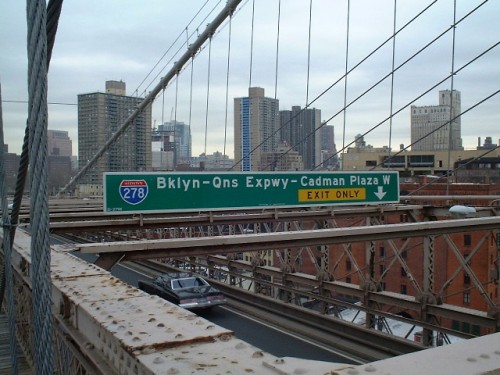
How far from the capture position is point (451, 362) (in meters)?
1.66

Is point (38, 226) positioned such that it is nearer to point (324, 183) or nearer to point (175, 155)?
point (324, 183)

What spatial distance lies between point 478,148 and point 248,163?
8.81m

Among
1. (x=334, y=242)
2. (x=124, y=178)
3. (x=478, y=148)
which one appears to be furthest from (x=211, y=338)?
(x=478, y=148)

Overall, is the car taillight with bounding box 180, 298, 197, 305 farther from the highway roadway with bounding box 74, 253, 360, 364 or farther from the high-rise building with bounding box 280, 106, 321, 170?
the high-rise building with bounding box 280, 106, 321, 170

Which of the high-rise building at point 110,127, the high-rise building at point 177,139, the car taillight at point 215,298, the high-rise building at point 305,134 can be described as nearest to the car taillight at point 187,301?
the car taillight at point 215,298

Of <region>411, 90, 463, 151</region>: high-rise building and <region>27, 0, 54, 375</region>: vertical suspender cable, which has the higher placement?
<region>411, 90, 463, 151</region>: high-rise building

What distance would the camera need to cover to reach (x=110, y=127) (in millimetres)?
36469

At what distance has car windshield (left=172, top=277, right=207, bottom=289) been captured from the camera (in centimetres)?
1465

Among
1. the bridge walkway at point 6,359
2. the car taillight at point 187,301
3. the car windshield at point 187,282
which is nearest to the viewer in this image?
the bridge walkway at point 6,359

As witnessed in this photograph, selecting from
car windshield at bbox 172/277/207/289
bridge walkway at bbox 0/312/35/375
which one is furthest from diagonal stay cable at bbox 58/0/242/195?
bridge walkway at bbox 0/312/35/375

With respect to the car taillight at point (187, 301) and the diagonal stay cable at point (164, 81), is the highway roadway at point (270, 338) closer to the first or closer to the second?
the car taillight at point (187, 301)

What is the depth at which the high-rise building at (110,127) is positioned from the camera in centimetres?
3319

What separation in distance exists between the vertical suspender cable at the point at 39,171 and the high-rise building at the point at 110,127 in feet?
98.1

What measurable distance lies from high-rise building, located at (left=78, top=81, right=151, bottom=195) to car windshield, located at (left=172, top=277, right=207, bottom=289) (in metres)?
17.4
